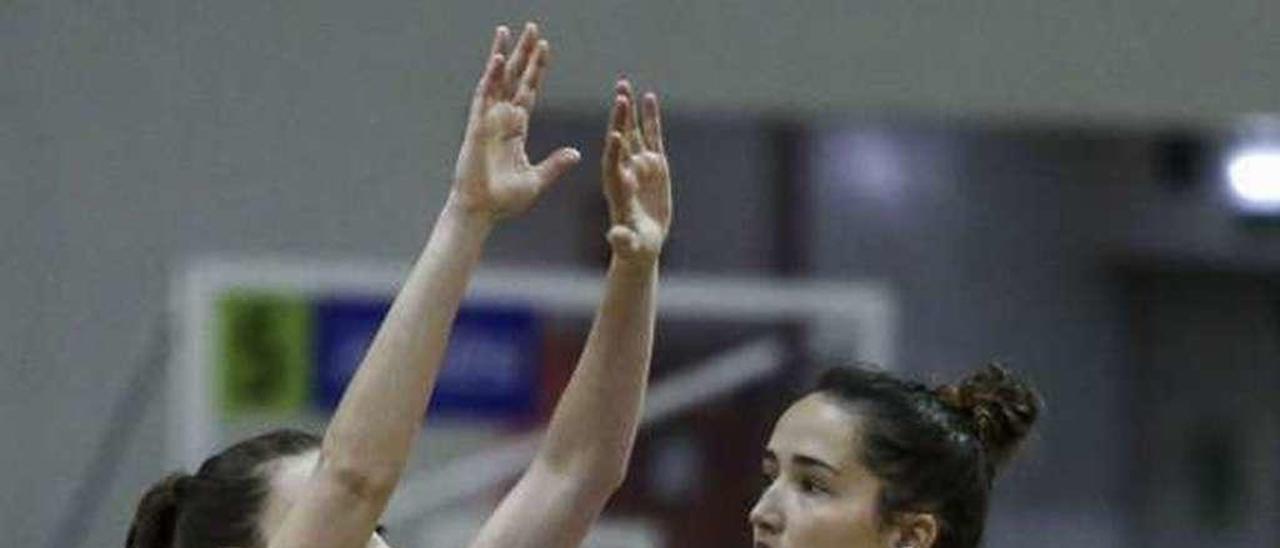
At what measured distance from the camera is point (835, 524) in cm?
282

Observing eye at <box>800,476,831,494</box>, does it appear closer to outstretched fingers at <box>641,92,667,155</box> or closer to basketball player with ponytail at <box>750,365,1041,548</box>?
basketball player with ponytail at <box>750,365,1041,548</box>

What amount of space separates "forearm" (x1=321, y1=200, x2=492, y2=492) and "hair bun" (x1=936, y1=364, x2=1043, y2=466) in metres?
0.65

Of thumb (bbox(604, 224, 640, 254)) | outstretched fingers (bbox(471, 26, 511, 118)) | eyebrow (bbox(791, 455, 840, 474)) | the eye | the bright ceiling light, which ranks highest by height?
the bright ceiling light

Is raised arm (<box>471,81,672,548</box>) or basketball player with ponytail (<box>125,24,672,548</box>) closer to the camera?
basketball player with ponytail (<box>125,24,672,548</box>)

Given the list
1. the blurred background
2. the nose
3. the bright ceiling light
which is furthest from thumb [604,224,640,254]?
the bright ceiling light

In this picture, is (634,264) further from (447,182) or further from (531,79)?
(447,182)

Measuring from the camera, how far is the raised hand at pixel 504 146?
2547 mm

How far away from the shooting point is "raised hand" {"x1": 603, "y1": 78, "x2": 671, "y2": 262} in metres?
2.77

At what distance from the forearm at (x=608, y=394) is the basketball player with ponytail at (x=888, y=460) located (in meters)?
0.13

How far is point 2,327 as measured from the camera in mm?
5414

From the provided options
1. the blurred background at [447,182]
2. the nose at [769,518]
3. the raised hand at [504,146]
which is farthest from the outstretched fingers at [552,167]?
the blurred background at [447,182]

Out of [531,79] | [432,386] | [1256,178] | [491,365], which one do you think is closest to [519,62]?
[531,79]

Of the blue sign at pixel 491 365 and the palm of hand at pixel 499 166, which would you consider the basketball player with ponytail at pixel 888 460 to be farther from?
the blue sign at pixel 491 365

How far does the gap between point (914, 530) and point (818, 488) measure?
11 centimetres
